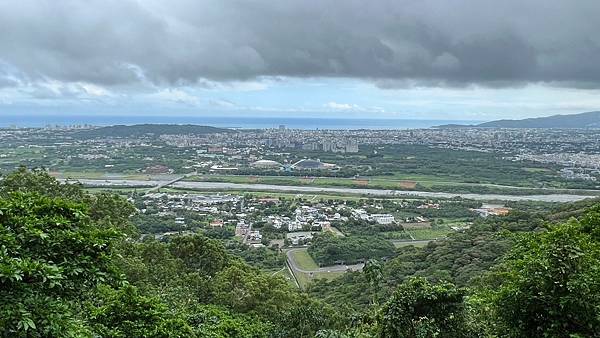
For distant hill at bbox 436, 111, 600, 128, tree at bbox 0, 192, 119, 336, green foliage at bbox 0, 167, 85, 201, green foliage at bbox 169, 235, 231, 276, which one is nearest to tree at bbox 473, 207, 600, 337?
tree at bbox 0, 192, 119, 336

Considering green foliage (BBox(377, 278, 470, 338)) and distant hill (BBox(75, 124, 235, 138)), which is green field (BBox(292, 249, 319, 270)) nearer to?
green foliage (BBox(377, 278, 470, 338))

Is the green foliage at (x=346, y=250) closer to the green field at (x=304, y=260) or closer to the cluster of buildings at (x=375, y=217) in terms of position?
the green field at (x=304, y=260)

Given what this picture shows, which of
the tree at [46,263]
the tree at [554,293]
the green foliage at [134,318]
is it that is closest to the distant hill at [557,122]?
the tree at [554,293]

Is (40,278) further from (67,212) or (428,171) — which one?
(428,171)

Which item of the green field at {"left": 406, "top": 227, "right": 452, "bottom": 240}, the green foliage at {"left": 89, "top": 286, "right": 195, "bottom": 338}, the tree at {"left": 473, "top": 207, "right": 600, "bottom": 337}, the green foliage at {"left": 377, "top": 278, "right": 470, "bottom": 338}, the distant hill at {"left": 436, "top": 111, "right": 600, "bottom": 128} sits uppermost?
the tree at {"left": 473, "top": 207, "right": 600, "bottom": 337}

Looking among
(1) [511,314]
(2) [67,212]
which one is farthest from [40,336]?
(1) [511,314]

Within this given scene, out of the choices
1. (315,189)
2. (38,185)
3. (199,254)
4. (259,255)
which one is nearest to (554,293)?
(199,254)

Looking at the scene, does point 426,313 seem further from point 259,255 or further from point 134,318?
point 259,255
